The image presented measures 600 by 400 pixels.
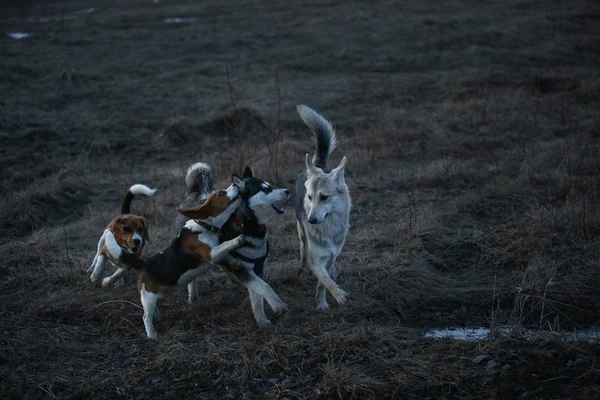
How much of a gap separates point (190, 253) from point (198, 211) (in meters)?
0.35

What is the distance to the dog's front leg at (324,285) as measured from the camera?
5.00 meters

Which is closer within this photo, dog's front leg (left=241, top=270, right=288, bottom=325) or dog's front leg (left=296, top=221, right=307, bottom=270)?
dog's front leg (left=241, top=270, right=288, bottom=325)

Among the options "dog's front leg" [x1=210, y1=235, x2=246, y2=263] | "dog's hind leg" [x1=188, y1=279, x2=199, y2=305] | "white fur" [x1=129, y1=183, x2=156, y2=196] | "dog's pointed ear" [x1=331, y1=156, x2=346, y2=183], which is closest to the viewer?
"dog's front leg" [x1=210, y1=235, x2=246, y2=263]

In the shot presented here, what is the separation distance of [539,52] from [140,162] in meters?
11.1

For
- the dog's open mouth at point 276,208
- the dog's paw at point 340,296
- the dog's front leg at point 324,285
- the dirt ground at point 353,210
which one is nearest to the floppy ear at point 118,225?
the dirt ground at point 353,210

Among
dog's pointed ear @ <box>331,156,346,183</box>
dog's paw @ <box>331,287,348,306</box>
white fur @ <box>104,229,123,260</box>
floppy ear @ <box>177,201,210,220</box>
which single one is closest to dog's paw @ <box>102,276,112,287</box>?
white fur @ <box>104,229,123,260</box>

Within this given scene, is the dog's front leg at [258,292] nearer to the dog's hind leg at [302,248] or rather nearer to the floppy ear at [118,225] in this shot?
the dog's hind leg at [302,248]

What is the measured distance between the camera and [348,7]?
78.0 feet

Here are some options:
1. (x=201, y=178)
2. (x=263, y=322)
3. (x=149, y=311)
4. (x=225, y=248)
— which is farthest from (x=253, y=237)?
(x=201, y=178)

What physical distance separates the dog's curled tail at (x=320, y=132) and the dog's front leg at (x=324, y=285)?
1.23 meters

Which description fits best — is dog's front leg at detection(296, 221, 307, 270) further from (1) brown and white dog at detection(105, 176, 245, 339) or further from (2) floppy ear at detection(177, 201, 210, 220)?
(2) floppy ear at detection(177, 201, 210, 220)

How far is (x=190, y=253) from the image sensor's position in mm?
4922

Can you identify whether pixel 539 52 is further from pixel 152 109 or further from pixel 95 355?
pixel 95 355

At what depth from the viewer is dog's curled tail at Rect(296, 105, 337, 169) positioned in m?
5.96
